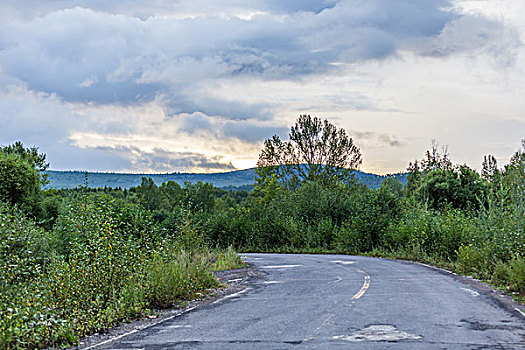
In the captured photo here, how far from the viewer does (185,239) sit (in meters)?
16.5

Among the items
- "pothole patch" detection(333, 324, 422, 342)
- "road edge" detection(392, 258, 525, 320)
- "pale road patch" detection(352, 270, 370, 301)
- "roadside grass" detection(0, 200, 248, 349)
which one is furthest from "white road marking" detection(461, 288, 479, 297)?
"roadside grass" detection(0, 200, 248, 349)

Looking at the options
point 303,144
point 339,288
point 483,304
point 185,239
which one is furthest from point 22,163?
point 303,144

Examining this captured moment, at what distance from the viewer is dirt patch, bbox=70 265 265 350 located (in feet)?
26.1

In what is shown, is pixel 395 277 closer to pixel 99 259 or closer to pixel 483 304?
pixel 483 304

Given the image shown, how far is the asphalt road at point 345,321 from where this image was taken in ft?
23.9

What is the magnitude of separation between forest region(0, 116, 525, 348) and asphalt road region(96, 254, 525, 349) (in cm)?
118

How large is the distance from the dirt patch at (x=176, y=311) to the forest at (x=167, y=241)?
0.80 ft

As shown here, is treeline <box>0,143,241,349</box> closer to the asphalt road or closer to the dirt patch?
the dirt patch

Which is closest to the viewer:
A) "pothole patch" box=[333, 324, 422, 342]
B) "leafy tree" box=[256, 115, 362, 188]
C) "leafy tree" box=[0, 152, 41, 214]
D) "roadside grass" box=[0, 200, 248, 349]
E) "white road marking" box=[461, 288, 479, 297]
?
"pothole patch" box=[333, 324, 422, 342]

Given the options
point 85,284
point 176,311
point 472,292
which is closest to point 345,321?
point 176,311

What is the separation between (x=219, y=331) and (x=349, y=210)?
2734cm

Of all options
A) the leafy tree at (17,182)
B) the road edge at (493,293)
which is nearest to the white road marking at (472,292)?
the road edge at (493,293)

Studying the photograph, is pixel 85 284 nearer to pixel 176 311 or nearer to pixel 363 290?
pixel 176 311

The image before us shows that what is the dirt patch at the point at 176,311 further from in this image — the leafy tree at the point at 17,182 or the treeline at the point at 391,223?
the leafy tree at the point at 17,182
